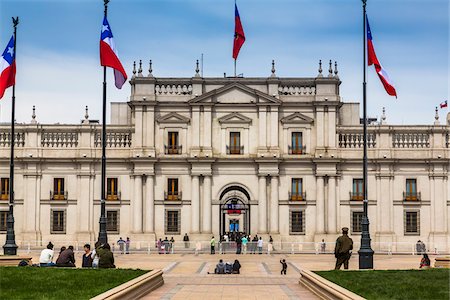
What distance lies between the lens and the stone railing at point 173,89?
72062 mm

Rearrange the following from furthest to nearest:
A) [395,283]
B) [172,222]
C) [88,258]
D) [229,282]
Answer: [172,222], [88,258], [229,282], [395,283]

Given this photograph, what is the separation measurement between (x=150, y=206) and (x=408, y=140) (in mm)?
23230

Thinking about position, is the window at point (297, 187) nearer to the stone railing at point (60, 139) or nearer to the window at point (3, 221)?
the stone railing at point (60, 139)

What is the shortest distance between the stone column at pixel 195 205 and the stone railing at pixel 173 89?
296 inches

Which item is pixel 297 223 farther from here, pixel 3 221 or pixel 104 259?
pixel 104 259

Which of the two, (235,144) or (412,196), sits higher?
(235,144)

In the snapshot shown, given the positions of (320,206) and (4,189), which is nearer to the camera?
(320,206)

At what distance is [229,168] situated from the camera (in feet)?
235

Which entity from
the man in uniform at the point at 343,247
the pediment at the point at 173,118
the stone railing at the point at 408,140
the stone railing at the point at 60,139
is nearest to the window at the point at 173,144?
the pediment at the point at 173,118

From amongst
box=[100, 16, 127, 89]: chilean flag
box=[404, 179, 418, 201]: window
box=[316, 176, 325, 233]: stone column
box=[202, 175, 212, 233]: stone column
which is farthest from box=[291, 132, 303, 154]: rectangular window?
box=[100, 16, 127, 89]: chilean flag

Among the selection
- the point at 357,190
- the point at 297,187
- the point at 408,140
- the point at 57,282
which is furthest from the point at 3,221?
the point at 57,282

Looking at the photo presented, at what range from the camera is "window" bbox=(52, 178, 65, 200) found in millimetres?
71312

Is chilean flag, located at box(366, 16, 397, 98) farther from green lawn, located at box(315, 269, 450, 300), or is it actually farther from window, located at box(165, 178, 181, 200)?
window, located at box(165, 178, 181, 200)

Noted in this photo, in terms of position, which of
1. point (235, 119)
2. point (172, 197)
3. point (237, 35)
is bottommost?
point (172, 197)
